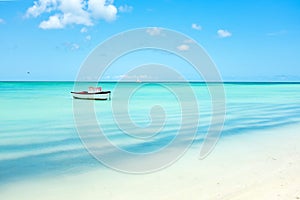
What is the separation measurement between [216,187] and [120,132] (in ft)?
14.5

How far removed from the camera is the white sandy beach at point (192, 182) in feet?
12.4

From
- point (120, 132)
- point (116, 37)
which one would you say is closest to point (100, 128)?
point (120, 132)

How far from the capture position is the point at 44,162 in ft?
17.2

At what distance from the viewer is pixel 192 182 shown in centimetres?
421

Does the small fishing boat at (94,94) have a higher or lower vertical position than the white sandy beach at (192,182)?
higher

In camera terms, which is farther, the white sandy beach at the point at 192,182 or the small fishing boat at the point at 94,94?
the small fishing boat at the point at 94,94

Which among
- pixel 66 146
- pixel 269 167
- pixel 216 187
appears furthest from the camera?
pixel 66 146

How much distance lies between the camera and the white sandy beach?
12.4ft

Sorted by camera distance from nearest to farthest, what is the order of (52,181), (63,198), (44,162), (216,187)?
1. (63,198)
2. (216,187)
3. (52,181)
4. (44,162)

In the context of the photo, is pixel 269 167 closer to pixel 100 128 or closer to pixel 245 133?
pixel 245 133

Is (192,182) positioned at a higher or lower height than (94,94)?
lower

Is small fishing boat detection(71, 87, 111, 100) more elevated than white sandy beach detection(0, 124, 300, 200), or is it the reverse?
small fishing boat detection(71, 87, 111, 100)

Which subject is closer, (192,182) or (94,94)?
(192,182)

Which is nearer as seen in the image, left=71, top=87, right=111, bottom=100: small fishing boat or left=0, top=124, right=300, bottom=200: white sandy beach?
left=0, top=124, right=300, bottom=200: white sandy beach
